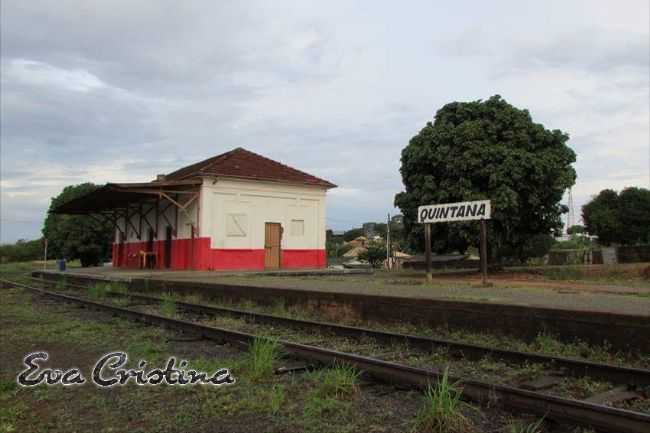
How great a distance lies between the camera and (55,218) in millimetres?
48031

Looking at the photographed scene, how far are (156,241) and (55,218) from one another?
23984mm

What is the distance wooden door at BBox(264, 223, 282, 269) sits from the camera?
1015 inches

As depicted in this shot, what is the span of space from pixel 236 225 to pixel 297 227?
346 centimetres

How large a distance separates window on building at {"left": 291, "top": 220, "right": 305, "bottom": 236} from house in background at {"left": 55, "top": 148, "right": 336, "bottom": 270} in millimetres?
33

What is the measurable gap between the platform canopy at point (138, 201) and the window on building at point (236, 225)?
175 centimetres

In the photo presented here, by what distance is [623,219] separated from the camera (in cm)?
4869

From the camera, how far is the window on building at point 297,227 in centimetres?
2683

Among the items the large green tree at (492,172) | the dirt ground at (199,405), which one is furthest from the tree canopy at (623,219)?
the dirt ground at (199,405)

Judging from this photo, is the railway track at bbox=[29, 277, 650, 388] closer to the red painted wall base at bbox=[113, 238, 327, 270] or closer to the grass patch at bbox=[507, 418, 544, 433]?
the grass patch at bbox=[507, 418, 544, 433]

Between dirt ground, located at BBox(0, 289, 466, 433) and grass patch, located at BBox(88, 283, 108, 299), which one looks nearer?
dirt ground, located at BBox(0, 289, 466, 433)

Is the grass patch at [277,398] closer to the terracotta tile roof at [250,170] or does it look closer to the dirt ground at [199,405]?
the dirt ground at [199,405]

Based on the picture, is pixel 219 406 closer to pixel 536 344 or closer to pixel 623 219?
pixel 536 344

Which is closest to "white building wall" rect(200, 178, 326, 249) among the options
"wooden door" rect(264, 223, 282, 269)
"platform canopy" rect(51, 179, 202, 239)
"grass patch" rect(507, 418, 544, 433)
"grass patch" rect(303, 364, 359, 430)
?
"wooden door" rect(264, 223, 282, 269)

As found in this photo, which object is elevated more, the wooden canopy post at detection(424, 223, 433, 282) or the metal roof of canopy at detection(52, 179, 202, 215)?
the metal roof of canopy at detection(52, 179, 202, 215)
